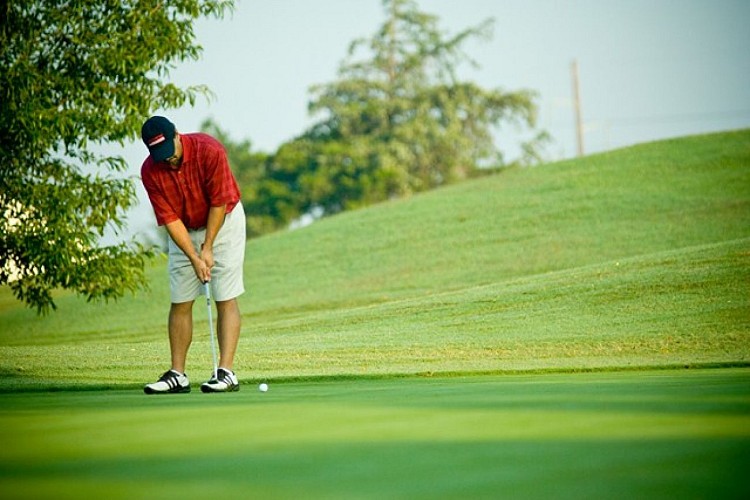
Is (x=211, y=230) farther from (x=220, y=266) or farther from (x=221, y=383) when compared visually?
(x=221, y=383)

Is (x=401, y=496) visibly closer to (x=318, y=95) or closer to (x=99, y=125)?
(x=99, y=125)

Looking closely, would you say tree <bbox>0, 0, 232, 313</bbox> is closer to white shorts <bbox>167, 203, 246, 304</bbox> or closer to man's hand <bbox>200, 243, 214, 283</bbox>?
white shorts <bbox>167, 203, 246, 304</bbox>

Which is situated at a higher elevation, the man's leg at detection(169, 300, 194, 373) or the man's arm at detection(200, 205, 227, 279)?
the man's arm at detection(200, 205, 227, 279)

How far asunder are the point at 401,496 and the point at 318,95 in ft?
213

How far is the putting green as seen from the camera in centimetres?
353

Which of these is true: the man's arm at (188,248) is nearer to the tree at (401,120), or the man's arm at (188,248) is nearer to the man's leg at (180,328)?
the man's leg at (180,328)

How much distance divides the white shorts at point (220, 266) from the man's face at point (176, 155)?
588 millimetres

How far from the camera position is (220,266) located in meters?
8.56

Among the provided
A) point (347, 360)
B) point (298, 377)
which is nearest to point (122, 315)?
point (347, 360)

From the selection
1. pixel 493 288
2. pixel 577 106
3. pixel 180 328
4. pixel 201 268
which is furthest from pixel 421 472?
pixel 577 106

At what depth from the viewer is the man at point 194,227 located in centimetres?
809

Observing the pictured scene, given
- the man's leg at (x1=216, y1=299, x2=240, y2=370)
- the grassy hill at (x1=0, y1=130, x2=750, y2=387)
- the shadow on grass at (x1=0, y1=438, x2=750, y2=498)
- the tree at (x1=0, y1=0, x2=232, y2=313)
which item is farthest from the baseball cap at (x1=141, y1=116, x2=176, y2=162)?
the tree at (x1=0, y1=0, x2=232, y2=313)

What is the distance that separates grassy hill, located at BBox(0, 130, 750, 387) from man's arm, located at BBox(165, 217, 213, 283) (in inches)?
89.4

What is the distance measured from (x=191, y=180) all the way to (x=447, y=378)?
103 inches
